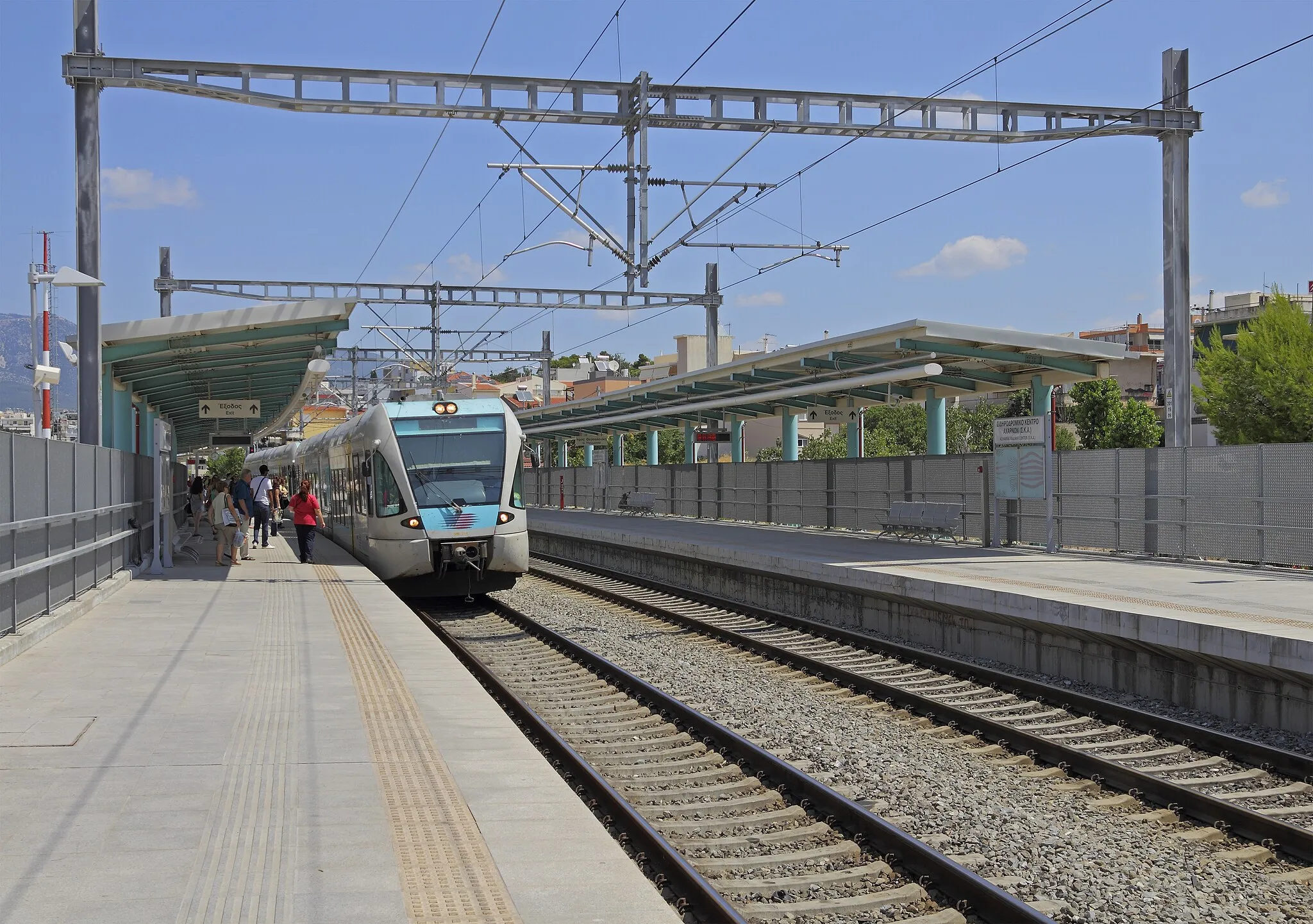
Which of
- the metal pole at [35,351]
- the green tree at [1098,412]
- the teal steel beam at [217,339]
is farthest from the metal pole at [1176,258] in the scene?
the green tree at [1098,412]

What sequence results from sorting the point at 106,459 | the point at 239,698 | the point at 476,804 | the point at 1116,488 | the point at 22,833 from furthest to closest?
the point at 1116,488 < the point at 106,459 < the point at 239,698 < the point at 476,804 < the point at 22,833

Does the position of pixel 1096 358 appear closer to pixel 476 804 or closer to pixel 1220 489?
pixel 1220 489

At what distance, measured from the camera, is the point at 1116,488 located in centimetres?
1780

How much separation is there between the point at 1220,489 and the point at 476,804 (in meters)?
12.8

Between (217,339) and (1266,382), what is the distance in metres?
44.5

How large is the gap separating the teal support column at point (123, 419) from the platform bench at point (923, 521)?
40.6 ft

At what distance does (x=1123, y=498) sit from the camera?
17.8 m

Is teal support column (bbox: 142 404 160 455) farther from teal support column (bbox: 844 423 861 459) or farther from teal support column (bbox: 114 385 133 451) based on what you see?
teal support column (bbox: 844 423 861 459)

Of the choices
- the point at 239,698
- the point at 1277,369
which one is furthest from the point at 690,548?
the point at 1277,369

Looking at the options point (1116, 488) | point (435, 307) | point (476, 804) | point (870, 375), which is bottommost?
point (476, 804)

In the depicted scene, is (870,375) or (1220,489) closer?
(1220,489)

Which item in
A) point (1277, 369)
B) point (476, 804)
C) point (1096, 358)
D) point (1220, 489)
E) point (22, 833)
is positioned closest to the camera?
point (22, 833)

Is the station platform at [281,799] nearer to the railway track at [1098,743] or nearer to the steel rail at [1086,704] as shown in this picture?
the railway track at [1098,743]

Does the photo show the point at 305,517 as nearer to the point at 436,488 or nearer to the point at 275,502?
the point at 436,488
